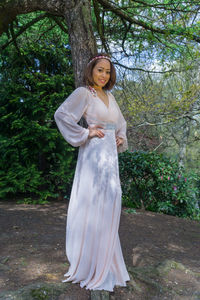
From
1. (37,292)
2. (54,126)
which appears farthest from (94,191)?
(54,126)

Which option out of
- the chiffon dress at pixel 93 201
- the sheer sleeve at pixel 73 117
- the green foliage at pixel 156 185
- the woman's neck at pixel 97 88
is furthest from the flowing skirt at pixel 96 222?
the green foliage at pixel 156 185

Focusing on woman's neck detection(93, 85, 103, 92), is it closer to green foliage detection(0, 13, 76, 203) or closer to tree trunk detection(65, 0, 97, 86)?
tree trunk detection(65, 0, 97, 86)

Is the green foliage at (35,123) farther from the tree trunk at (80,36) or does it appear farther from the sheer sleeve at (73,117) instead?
the sheer sleeve at (73,117)

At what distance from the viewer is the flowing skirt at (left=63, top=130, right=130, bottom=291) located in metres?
2.42

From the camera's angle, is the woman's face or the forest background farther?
the forest background

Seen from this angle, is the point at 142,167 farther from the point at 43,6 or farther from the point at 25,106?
the point at 43,6

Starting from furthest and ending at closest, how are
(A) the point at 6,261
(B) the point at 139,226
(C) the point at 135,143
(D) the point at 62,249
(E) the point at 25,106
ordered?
(C) the point at 135,143
(E) the point at 25,106
(B) the point at 139,226
(D) the point at 62,249
(A) the point at 6,261

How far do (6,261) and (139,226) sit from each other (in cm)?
263

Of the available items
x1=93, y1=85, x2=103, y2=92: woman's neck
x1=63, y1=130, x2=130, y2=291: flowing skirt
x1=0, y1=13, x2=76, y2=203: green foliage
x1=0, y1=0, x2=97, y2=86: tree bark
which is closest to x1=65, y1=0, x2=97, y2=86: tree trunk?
x1=0, y1=0, x2=97, y2=86: tree bark

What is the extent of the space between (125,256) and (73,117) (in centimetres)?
199

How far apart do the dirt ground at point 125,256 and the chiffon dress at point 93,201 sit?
156 mm

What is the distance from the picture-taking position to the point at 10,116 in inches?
247

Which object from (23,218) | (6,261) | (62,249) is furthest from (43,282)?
(23,218)

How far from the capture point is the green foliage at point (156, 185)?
592 cm
